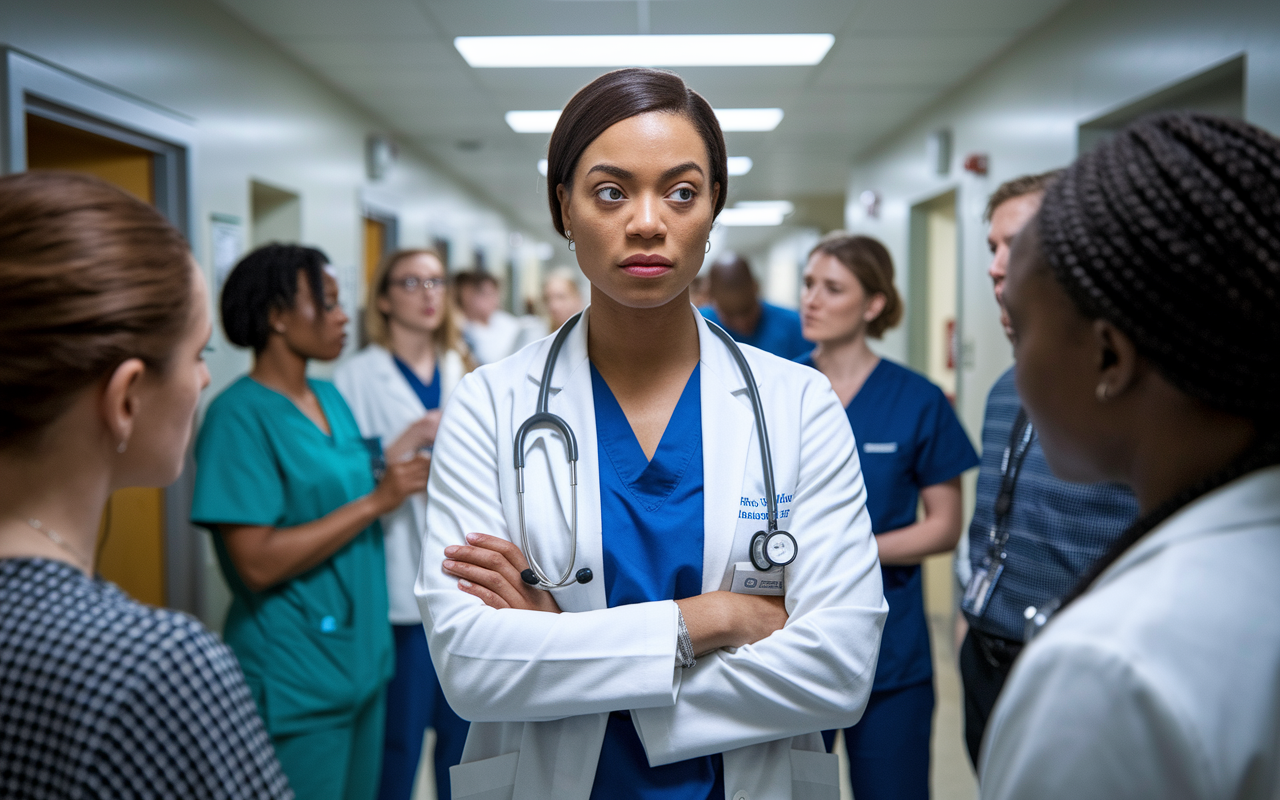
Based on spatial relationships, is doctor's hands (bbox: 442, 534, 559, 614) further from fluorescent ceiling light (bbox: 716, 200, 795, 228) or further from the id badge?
fluorescent ceiling light (bbox: 716, 200, 795, 228)

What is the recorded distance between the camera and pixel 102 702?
0.61 m

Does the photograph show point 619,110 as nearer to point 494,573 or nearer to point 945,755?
point 494,573

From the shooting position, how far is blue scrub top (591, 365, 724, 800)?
105 centimetres

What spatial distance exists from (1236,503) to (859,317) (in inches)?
64.1

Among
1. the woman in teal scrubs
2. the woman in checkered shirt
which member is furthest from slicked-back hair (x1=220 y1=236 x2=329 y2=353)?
the woman in checkered shirt

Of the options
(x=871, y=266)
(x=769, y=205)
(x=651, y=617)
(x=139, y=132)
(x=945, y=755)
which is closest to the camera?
(x=651, y=617)

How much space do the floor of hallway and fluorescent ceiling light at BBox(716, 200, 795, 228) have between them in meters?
6.02

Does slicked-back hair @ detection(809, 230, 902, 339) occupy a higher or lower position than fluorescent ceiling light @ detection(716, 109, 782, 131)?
lower

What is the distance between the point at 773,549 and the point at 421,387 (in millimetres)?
1977

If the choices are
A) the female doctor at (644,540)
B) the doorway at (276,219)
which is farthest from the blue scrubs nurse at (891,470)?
the doorway at (276,219)

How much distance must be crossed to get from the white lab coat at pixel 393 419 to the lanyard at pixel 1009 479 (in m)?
1.38

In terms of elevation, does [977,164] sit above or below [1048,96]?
below

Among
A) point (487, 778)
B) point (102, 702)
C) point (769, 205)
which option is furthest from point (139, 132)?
point (769, 205)

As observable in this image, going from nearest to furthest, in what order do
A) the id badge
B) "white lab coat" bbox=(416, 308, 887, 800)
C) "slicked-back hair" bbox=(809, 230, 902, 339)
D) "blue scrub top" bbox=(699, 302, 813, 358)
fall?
"white lab coat" bbox=(416, 308, 887, 800), the id badge, "slicked-back hair" bbox=(809, 230, 902, 339), "blue scrub top" bbox=(699, 302, 813, 358)
